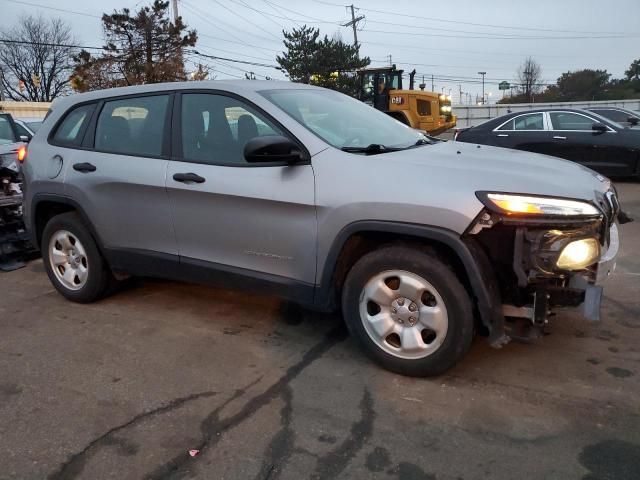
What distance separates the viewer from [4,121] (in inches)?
402

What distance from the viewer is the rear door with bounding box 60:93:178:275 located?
4062mm

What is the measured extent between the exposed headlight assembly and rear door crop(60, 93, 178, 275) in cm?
223

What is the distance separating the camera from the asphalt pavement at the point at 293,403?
2.60 meters

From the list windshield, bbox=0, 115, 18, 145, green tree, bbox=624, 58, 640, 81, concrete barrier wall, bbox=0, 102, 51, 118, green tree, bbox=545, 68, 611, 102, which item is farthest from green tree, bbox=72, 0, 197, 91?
green tree, bbox=624, 58, 640, 81

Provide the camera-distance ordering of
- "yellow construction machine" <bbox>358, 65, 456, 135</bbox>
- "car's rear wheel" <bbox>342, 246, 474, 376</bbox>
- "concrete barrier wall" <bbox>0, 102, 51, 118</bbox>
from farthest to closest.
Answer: "concrete barrier wall" <bbox>0, 102, 51, 118</bbox>
"yellow construction machine" <bbox>358, 65, 456, 135</bbox>
"car's rear wheel" <bbox>342, 246, 474, 376</bbox>

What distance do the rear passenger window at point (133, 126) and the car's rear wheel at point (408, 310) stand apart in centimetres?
183

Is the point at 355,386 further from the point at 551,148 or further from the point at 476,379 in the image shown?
the point at 551,148

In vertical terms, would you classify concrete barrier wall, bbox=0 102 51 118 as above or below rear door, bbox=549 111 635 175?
above

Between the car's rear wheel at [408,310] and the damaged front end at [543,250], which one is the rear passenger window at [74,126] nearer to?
the car's rear wheel at [408,310]

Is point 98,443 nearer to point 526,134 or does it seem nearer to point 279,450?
point 279,450

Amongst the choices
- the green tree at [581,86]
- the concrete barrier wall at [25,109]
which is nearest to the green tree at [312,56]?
the concrete barrier wall at [25,109]

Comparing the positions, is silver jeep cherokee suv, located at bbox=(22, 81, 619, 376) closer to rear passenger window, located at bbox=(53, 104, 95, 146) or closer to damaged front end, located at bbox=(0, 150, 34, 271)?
rear passenger window, located at bbox=(53, 104, 95, 146)

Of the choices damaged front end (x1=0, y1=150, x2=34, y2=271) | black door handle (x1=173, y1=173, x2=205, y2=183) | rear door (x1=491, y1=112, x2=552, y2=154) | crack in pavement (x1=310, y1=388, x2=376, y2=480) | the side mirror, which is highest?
the side mirror

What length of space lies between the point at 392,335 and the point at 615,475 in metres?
1.32
